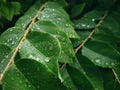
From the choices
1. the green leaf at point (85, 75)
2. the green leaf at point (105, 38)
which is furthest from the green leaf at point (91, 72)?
the green leaf at point (105, 38)

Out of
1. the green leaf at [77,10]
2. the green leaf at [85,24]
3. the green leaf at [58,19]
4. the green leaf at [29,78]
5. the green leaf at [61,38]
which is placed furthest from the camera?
the green leaf at [77,10]

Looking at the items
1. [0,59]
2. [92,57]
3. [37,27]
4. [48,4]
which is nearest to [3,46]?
[0,59]

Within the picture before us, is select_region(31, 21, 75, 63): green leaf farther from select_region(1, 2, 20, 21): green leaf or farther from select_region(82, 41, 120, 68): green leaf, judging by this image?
select_region(1, 2, 20, 21): green leaf

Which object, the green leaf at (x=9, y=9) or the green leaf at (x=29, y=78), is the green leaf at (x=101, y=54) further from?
the green leaf at (x=9, y=9)

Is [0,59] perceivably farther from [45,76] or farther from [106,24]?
[106,24]

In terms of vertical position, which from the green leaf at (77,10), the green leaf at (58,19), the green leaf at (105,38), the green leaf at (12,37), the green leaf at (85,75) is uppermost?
the green leaf at (12,37)

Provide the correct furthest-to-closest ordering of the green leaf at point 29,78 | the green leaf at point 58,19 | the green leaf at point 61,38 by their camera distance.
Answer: the green leaf at point 58,19 < the green leaf at point 61,38 < the green leaf at point 29,78

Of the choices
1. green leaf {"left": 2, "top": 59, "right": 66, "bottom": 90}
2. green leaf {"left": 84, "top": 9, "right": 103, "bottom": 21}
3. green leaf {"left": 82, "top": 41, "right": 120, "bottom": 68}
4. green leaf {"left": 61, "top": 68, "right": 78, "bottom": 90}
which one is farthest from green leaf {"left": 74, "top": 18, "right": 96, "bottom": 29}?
green leaf {"left": 2, "top": 59, "right": 66, "bottom": 90}

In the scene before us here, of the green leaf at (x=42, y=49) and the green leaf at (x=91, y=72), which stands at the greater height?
the green leaf at (x=42, y=49)
